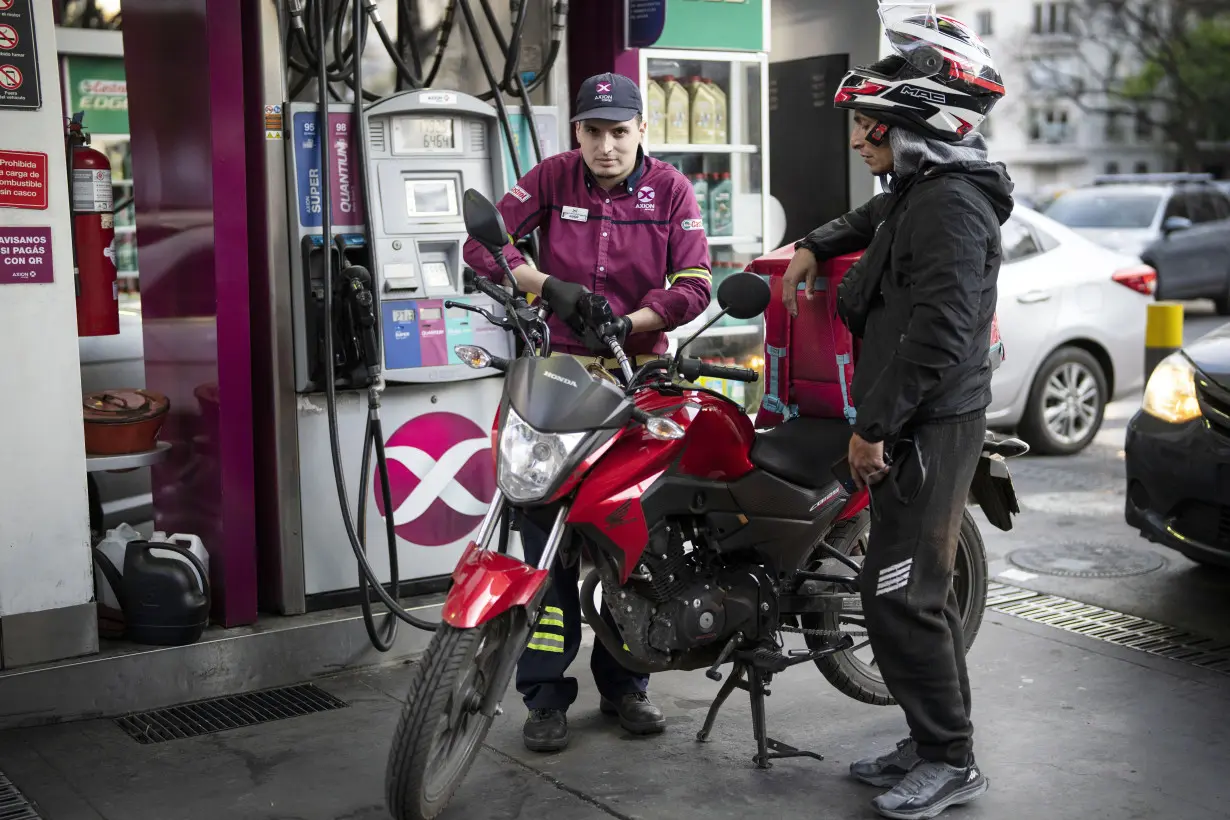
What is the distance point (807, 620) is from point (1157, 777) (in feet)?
3.58

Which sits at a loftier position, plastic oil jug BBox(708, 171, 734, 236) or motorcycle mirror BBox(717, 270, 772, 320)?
plastic oil jug BBox(708, 171, 734, 236)

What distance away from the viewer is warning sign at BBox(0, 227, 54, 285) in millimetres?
4473

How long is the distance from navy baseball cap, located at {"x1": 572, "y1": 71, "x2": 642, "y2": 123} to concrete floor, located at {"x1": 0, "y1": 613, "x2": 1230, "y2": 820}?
193 cm

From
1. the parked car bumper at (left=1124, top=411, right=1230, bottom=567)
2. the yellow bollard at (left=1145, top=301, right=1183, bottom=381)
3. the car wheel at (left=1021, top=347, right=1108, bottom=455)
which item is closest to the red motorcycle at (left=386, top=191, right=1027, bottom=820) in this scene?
the parked car bumper at (left=1124, top=411, right=1230, bottom=567)

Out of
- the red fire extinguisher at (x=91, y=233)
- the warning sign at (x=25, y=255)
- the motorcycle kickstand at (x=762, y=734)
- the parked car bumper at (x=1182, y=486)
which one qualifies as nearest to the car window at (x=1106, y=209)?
the parked car bumper at (x=1182, y=486)

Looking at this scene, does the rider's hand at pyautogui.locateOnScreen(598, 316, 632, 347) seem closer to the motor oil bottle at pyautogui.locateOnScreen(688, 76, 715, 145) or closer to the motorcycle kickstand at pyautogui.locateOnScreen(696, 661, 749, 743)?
the motorcycle kickstand at pyautogui.locateOnScreen(696, 661, 749, 743)

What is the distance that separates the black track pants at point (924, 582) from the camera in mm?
3680

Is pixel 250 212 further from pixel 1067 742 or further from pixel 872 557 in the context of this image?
pixel 1067 742

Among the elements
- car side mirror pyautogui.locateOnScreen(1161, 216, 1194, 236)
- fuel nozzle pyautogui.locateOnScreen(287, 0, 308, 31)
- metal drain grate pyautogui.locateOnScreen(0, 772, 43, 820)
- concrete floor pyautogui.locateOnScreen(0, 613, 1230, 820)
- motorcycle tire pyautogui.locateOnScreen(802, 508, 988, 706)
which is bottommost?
concrete floor pyautogui.locateOnScreen(0, 613, 1230, 820)

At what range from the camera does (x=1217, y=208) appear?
60.3 ft

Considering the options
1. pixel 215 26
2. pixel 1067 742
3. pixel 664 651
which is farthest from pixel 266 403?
pixel 1067 742

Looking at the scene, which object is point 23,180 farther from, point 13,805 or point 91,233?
point 13,805

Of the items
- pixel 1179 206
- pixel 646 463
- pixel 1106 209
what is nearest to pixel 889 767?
pixel 646 463

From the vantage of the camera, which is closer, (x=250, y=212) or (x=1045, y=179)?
(x=250, y=212)
